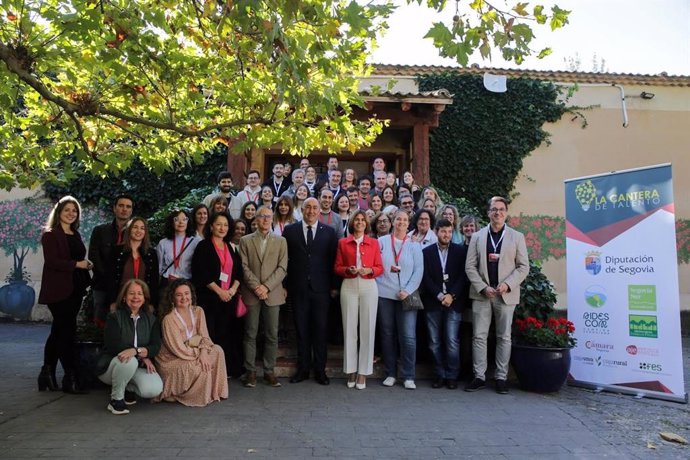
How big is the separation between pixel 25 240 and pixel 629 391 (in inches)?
477

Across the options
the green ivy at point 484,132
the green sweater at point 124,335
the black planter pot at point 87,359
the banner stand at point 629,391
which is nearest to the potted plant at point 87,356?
the black planter pot at point 87,359

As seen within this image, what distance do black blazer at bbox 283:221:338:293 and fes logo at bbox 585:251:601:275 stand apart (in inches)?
121

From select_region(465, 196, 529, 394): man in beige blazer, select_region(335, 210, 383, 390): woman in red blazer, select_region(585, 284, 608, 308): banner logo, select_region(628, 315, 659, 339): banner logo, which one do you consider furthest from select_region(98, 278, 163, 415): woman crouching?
select_region(628, 315, 659, 339): banner logo

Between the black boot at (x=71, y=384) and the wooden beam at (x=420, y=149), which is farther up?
the wooden beam at (x=420, y=149)

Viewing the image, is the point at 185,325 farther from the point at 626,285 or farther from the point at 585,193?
the point at 585,193

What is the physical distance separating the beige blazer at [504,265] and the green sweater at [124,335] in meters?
3.42

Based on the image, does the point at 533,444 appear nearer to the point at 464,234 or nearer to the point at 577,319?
the point at 577,319

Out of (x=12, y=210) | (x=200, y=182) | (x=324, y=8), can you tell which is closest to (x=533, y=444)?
(x=324, y=8)

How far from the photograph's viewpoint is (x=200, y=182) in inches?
451

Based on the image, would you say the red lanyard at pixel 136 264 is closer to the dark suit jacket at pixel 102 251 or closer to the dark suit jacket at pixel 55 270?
the dark suit jacket at pixel 102 251

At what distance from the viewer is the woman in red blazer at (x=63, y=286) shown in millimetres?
4957

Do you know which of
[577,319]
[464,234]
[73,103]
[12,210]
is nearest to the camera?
[73,103]

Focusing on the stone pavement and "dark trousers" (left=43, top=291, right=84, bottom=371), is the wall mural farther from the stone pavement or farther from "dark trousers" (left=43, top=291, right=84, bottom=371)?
"dark trousers" (left=43, top=291, right=84, bottom=371)

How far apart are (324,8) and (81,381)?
178 inches
